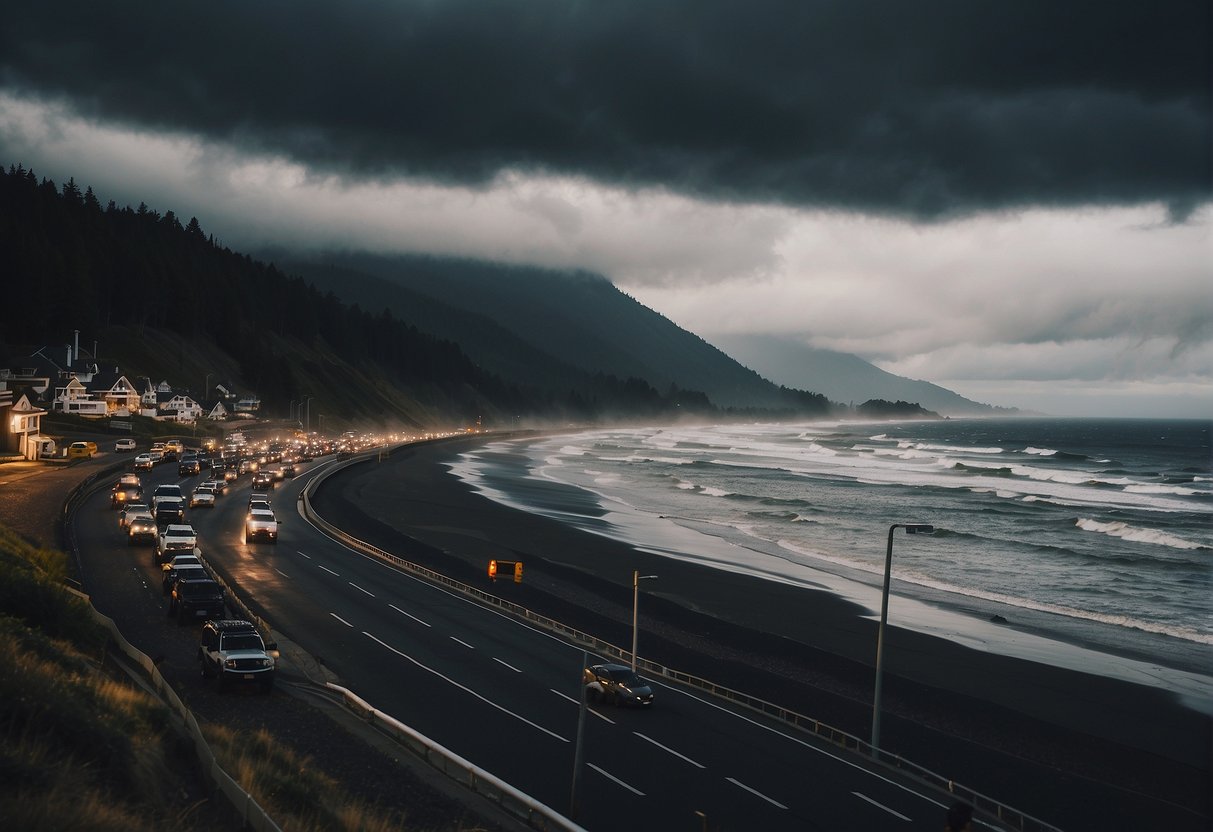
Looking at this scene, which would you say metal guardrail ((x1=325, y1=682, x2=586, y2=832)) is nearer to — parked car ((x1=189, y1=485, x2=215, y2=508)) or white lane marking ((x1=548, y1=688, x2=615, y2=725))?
white lane marking ((x1=548, y1=688, x2=615, y2=725))

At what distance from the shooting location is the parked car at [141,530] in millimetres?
49781

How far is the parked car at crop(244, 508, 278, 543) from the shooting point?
54844 mm

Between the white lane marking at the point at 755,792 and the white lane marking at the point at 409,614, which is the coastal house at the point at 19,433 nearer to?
the white lane marking at the point at 409,614

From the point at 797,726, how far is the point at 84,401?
122 metres

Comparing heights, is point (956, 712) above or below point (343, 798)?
below

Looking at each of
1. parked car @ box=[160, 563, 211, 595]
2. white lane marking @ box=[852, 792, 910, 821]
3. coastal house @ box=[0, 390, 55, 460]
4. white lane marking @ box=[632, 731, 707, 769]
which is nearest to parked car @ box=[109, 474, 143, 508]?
coastal house @ box=[0, 390, 55, 460]

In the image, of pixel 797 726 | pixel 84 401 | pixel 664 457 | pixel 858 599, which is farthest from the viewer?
pixel 664 457

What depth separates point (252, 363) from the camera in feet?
580

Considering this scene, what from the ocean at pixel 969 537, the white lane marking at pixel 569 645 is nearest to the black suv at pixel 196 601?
the white lane marking at pixel 569 645

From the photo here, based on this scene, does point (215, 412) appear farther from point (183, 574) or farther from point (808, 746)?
point (808, 746)

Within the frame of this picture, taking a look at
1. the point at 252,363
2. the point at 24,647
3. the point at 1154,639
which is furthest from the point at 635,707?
the point at 252,363

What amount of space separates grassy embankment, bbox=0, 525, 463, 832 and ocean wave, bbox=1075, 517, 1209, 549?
2793 inches

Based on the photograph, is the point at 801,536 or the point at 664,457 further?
the point at 664,457

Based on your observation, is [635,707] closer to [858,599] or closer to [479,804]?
[479,804]
